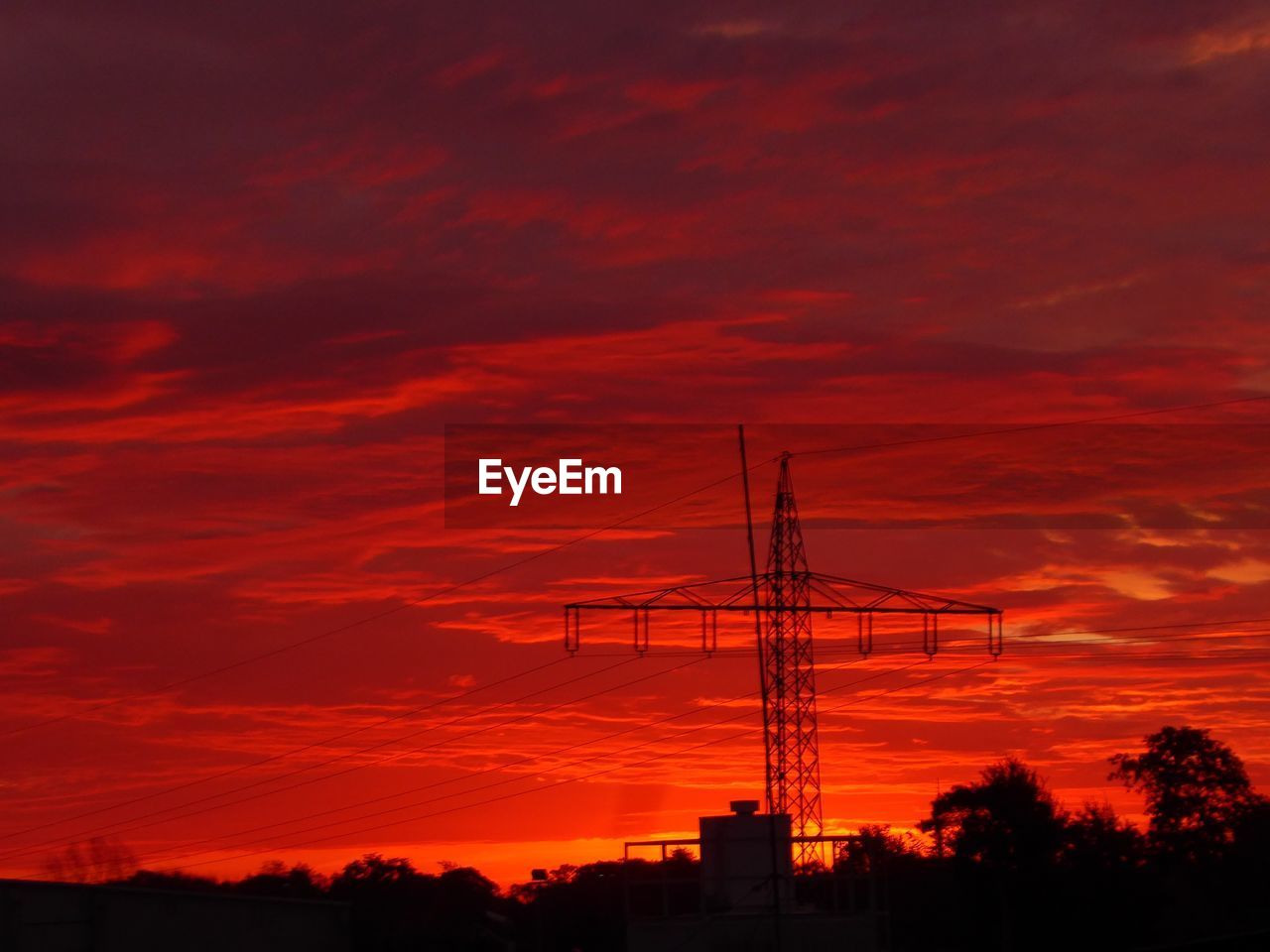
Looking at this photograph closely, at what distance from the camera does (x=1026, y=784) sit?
121 m

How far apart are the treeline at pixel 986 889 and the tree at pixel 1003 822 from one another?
112mm

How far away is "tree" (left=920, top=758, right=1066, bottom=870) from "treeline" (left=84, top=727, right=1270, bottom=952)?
0.37 feet

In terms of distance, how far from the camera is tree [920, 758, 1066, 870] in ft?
365

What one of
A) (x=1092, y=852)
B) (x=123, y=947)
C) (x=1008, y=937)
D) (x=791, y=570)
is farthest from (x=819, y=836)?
(x=1092, y=852)

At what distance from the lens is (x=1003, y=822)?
115750 mm

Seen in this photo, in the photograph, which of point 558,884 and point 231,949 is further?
point 558,884

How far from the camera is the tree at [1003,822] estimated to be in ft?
365

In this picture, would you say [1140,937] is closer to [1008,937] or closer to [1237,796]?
[1008,937]

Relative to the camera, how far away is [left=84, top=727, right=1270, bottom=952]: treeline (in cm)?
10012

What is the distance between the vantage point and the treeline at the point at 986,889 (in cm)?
10012

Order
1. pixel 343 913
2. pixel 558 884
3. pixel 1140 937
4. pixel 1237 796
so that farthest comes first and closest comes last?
pixel 1237 796 < pixel 558 884 < pixel 1140 937 < pixel 343 913

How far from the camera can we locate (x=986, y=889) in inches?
4235

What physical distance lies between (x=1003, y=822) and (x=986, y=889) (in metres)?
8.94

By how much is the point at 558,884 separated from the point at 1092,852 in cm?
3444
